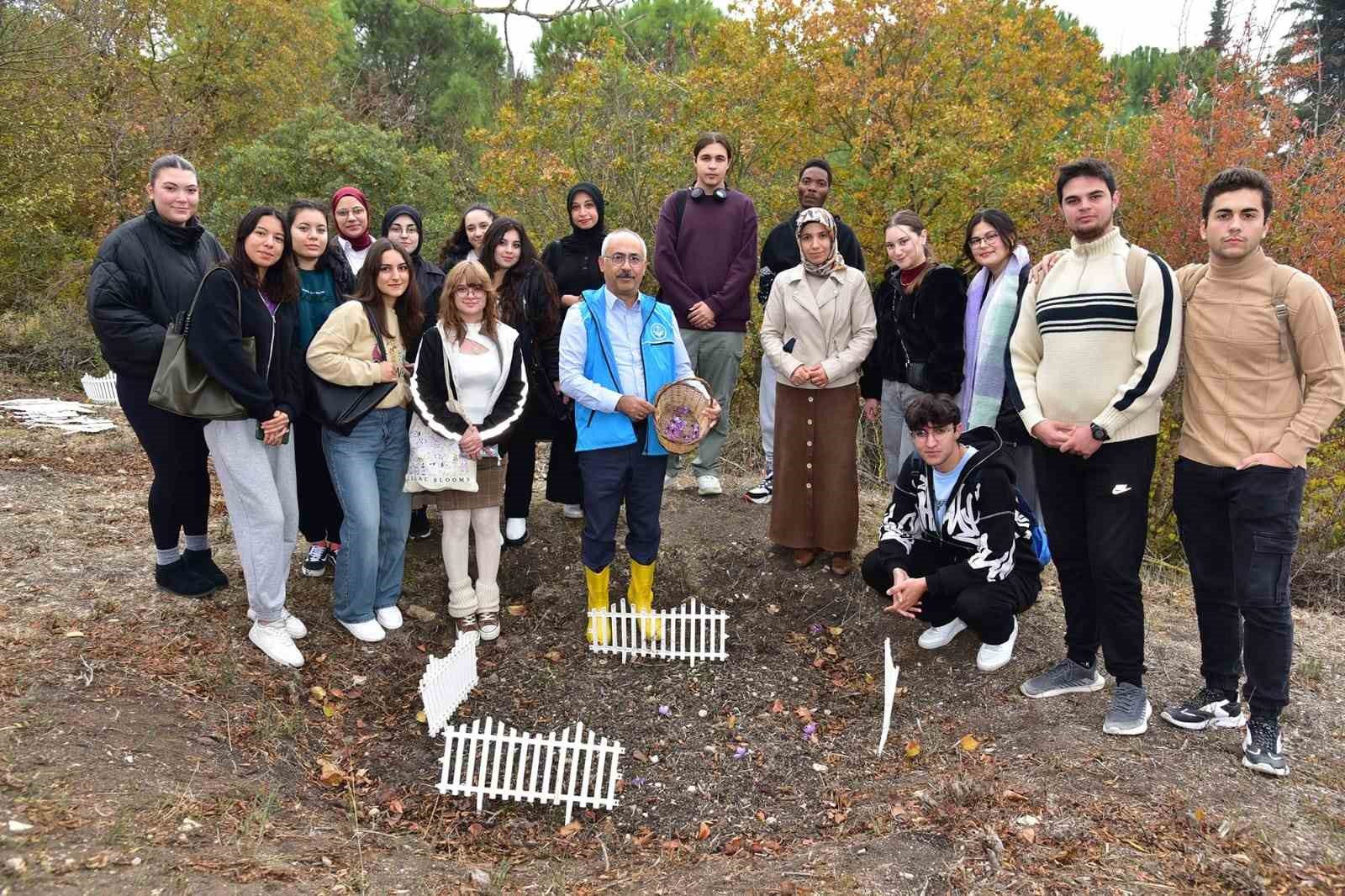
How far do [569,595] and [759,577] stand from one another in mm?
1192

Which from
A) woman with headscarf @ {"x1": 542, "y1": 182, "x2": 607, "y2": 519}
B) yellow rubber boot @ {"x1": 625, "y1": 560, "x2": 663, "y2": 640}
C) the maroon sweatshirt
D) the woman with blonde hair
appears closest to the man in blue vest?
yellow rubber boot @ {"x1": 625, "y1": 560, "x2": 663, "y2": 640}

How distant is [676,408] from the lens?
15.2 feet

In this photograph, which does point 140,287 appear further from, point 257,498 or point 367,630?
point 367,630

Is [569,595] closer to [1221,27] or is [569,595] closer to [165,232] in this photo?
[165,232]

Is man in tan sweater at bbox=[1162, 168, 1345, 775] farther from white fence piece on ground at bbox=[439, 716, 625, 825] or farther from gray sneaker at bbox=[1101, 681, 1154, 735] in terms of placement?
white fence piece on ground at bbox=[439, 716, 625, 825]

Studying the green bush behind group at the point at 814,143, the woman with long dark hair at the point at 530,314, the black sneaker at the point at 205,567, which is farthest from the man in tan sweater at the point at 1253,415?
the green bush behind group at the point at 814,143

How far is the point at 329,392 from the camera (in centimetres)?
432

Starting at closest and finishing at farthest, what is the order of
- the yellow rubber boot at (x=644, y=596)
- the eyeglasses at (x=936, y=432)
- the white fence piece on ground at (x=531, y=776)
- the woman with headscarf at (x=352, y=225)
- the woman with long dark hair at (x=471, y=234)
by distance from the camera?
the white fence piece on ground at (x=531, y=776) < the eyeglasses at (x=936, y=432) < the woman with headscarf at (x=352, y=225) < the yellow rubber boot at (x=644, y=596) < the woman with long dark hair at (x=471, y=234)

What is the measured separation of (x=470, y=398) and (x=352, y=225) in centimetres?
118

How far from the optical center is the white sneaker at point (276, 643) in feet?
14.4

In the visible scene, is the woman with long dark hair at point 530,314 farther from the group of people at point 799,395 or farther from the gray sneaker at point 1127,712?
the gray sneaker at point 1127,712

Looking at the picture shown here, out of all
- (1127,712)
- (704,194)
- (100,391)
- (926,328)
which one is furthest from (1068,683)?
(100,391)

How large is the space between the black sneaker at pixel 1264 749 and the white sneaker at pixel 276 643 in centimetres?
423

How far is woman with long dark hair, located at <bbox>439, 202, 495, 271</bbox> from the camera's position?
208 inches
